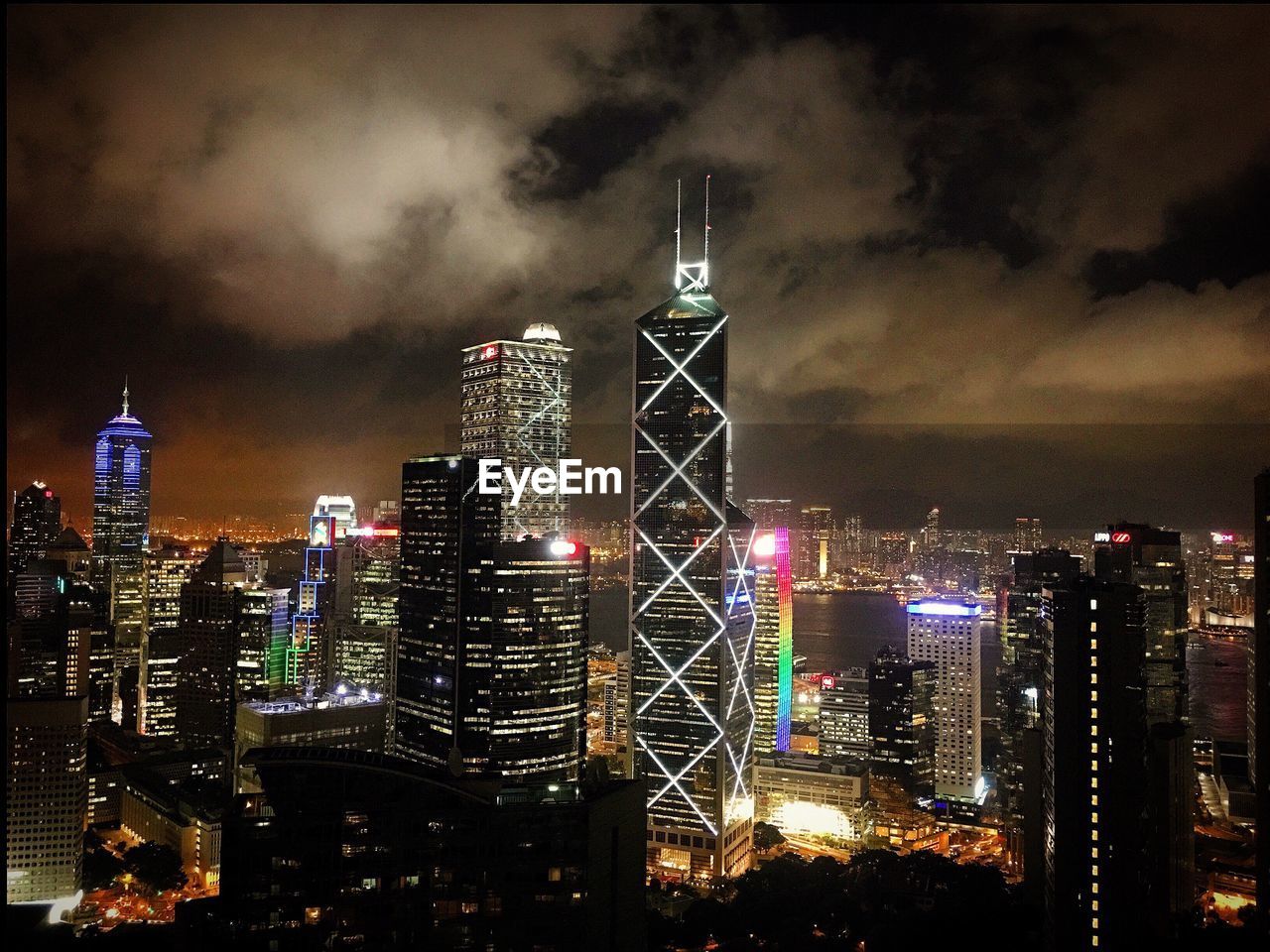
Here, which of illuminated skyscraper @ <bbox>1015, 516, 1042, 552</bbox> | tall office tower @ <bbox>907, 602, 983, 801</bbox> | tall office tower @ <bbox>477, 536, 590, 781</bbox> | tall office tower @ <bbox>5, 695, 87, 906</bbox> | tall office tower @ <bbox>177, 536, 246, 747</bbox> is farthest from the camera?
tall office tower @ <bbox>177, 536, 246, 747</bbox>

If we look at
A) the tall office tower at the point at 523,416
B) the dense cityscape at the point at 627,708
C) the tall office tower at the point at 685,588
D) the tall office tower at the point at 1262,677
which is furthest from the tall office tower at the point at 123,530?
the tall office tower at the point at 1262,677

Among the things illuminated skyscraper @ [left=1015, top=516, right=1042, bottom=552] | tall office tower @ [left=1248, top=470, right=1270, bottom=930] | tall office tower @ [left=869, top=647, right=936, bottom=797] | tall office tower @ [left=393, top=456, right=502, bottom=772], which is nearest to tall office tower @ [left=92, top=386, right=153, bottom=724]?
tall office tower @ [left=393, top=456, right=502, bottom=772]

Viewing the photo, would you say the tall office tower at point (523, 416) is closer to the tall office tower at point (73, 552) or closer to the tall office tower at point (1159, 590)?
the tall office tower at point (73, 552)

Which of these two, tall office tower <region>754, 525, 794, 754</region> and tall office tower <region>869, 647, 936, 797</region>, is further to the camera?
tall office tower <region>754, 525, 794, 754</region>

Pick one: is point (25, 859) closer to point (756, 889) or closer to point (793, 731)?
point (756, 889)

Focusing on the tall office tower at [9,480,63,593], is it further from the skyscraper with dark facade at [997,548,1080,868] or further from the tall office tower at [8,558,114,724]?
the skyscraper with dark facade at [997,548,1080,868]

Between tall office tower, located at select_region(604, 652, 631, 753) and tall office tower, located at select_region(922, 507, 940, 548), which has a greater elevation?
tall office tower, located at select_region(922, 507, 940, 548)
